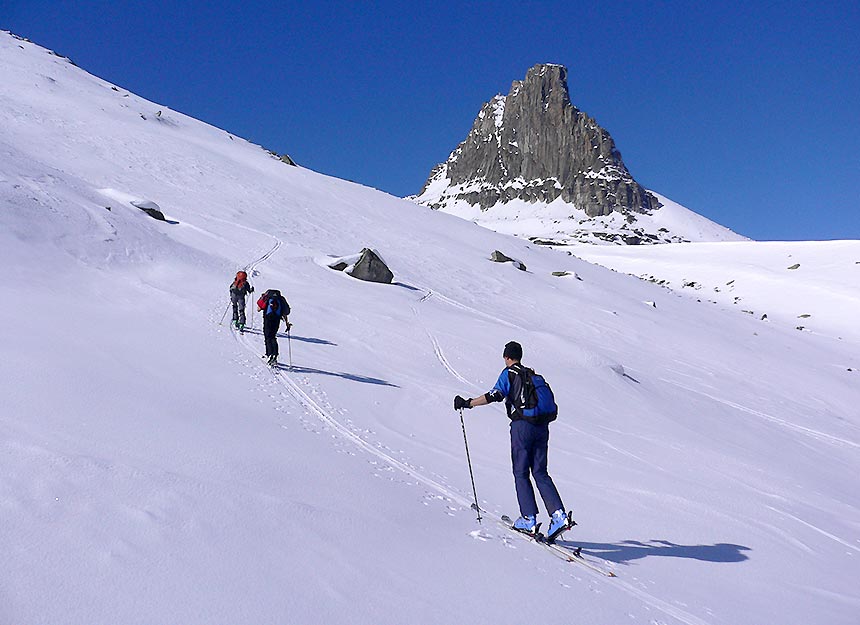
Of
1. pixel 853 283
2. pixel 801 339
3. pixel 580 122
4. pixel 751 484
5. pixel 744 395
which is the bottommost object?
pixel 751 484

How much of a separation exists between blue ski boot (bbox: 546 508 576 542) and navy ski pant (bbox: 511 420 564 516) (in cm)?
15

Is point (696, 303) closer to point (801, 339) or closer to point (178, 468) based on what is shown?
point (801, 339)

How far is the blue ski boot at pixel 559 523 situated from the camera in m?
5.21

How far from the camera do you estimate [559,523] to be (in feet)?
17.3

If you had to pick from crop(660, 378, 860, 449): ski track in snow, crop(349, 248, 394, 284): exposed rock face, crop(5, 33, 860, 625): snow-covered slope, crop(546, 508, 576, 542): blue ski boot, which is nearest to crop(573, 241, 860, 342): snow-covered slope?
crop(5, 33, 860, 625): snow-covered slope

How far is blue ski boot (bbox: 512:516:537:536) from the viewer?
216 inches

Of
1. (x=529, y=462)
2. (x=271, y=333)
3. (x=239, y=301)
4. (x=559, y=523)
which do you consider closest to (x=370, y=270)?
(x=239, y=301)

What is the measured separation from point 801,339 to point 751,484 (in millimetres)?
27240

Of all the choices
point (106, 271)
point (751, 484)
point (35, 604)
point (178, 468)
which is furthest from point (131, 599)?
point (106, 271)

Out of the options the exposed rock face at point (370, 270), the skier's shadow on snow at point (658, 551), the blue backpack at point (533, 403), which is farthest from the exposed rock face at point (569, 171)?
the blue backpack at point (533, 403)

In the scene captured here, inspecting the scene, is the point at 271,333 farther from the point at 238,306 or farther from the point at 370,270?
the point at 370,270

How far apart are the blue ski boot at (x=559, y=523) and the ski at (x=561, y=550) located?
7 cm

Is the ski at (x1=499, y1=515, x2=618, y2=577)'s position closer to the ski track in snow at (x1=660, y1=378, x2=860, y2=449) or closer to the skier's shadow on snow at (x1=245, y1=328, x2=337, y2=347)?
the skier's shadow on snow at (x1=245, y1=328, x2=337, y2=347)

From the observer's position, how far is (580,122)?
633ft
